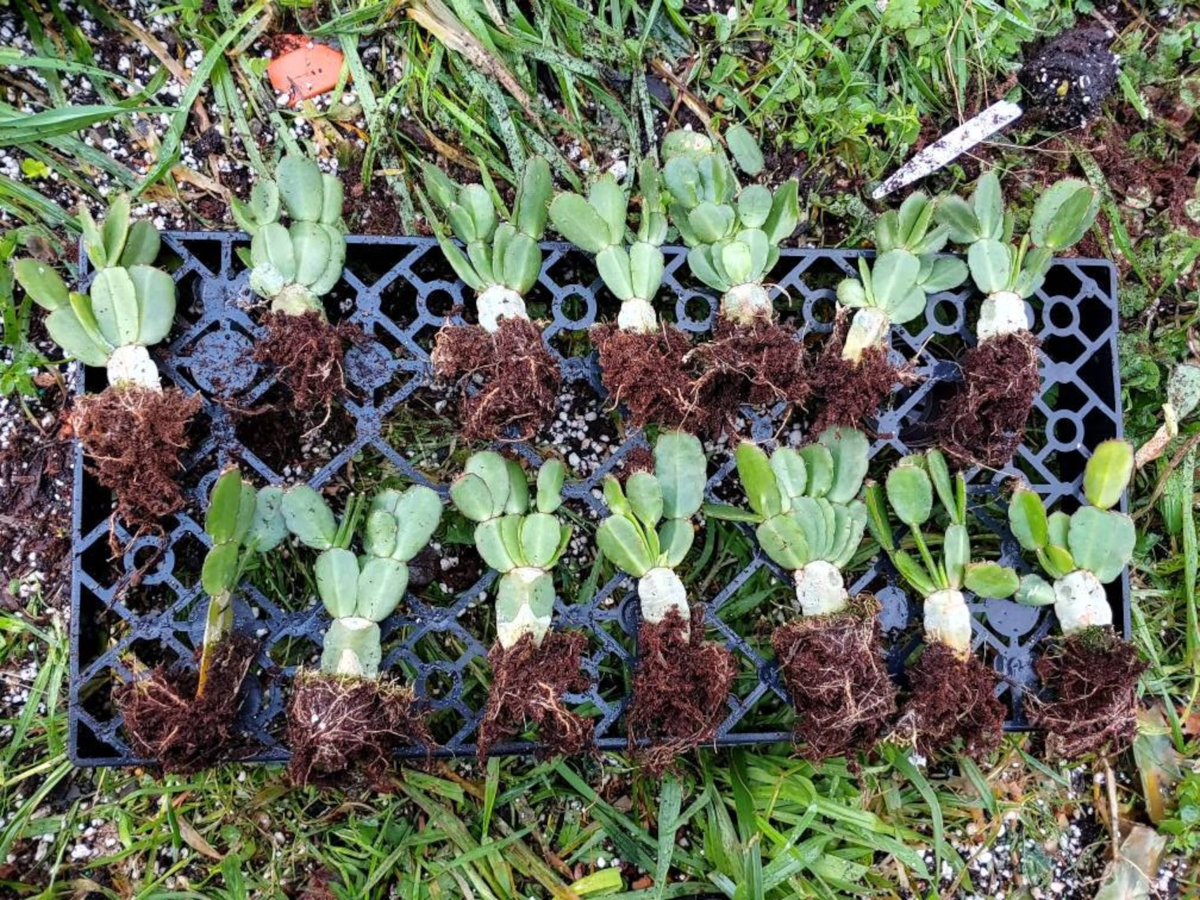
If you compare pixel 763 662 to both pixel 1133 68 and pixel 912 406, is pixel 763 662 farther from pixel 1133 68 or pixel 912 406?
pixel 1133 68

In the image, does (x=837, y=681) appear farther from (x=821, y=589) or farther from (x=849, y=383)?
(x=849, y=383)

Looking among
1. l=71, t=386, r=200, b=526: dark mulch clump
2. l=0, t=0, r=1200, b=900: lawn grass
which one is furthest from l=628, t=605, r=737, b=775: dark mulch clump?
l=71, t=386, r=200, b=526: dark mulch clump

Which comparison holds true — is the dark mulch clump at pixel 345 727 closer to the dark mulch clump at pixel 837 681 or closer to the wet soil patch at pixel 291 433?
the wet soil patch at pixel 291 433

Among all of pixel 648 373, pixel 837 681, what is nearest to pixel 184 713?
pixel 648 373

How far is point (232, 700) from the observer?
159cm

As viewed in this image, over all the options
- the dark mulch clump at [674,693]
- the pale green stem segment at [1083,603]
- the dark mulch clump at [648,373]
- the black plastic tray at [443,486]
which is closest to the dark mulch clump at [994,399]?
the black plastic tray at [443,486]

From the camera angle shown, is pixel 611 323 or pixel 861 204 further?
pixel 861 204

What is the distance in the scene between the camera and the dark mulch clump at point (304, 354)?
1636 millimetres

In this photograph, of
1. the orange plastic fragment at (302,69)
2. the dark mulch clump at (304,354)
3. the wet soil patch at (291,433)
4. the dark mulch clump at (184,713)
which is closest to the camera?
the dark mulch clump at (184,713)

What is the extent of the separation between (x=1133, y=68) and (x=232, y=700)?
231 cm

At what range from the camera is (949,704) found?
1.65 meters

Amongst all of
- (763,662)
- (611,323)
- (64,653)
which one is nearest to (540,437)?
(611,323)

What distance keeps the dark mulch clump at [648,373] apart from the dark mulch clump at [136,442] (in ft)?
2.50

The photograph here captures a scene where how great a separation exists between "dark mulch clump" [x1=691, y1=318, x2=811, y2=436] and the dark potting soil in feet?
2.70
